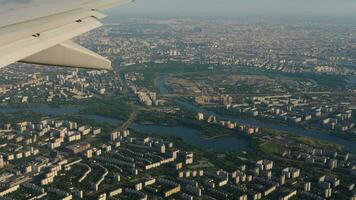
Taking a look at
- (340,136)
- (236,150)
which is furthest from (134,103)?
(340,136)

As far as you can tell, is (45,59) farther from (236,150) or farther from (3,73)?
(3,73)

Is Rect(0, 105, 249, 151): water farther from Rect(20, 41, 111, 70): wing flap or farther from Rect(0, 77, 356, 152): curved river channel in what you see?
Rect(20, 41, 111, 70): wing flap

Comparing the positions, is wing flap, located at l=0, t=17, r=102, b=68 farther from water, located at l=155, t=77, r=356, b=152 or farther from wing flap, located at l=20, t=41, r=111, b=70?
water, located at l=155, t=77, r=356, b=152

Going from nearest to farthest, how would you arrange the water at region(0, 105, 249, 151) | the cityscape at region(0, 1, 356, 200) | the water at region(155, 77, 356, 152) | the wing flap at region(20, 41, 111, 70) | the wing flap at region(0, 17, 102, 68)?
the wing flap at region(0, 17, 102, 68), the wing flap at region(20, 41, 111, 70), the cityscape at region(0, 1, 356, 200), the water at region(0, 105, 249, 151), the water at region(155, 77, 356, 152)

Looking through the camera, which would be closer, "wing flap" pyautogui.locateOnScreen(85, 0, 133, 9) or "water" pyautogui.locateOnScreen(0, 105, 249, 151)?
"wing flap" pyautogui.locateOnScreen(85, 0, 133, 9)

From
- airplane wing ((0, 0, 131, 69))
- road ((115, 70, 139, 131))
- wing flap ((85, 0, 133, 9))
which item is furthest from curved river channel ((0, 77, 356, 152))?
airplane wing ((0, 0, 131, 69))

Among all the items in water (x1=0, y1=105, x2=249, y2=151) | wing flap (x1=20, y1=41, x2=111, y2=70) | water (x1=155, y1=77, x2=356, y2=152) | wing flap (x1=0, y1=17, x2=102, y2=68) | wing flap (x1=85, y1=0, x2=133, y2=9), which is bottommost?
water (x1=155, y1=77, x2=356, y2=152)

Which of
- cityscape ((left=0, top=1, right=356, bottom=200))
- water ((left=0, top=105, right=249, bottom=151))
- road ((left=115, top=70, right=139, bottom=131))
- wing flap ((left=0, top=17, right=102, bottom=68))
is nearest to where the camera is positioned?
wing flap ((left=0, top=17, right=102, bottom=68))

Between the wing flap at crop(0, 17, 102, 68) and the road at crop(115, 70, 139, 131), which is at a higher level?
the wing flap at crop(0, 17, 102, 68)
